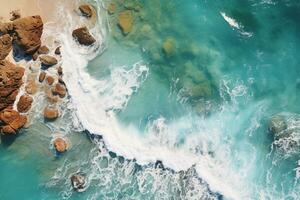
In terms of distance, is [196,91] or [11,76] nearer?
[11,76]

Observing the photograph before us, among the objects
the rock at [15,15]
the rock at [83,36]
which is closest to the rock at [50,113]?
the rock at [83,36]

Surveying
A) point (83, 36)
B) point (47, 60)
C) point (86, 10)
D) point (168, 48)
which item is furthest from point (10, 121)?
point (168, 48)


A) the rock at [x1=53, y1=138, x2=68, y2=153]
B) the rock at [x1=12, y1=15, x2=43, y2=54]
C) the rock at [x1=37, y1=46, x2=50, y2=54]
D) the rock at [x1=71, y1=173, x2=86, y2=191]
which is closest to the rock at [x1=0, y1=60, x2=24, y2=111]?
the rock at [x1=12, y1=15, x2=43, y2=54]

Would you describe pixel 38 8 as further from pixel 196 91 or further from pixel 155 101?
pixel 196 91

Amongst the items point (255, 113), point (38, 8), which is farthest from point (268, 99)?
point (38, 8)

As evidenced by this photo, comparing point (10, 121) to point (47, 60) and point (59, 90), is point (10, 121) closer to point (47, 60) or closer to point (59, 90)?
point (59, 90)

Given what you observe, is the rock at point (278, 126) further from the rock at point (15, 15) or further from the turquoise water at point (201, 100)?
the rock at point (15, 15)

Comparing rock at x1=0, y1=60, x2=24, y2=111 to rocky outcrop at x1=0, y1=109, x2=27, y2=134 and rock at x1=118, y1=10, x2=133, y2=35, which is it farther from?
rock at x1=118, y1=10, x2=133, y2=35
